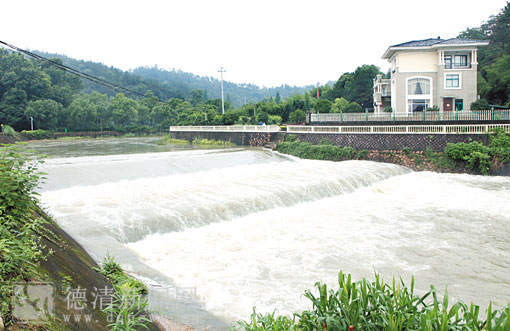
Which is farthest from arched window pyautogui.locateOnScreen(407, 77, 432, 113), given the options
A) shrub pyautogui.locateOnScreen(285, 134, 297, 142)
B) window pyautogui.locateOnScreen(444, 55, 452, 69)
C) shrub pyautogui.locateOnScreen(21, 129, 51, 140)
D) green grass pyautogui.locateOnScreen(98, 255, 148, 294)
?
shrub pyautogui.locateOnScreen(21, 129, 51, 140)

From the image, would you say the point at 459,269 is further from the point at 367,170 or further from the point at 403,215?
the point at 367,170

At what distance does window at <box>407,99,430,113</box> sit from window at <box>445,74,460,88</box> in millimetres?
1804

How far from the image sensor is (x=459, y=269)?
23.1 feet

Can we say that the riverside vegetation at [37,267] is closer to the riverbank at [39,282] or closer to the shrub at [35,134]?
the riverbank at [39,282]

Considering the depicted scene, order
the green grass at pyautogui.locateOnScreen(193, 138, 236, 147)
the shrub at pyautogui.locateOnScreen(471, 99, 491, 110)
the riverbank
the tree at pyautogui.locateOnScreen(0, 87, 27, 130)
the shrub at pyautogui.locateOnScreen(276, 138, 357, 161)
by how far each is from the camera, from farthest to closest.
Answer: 1. the tree at pyautogui.locateOnScreen(0, 87, 27, 130)
2. the green grass at pyautogui.locateOnScreen(193, 138, 236, 147)
3. the shrub at pyautogui.locateOnScreen(471, 99, 491, 110)
4. the shrub at pyautogui.locateOnScreen(276, 138, 357, 161)
5. the riverbank

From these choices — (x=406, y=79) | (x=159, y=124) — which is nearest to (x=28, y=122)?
(x=159, y=124)

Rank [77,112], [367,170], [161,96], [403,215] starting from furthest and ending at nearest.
→ [161,96], [77,112], [367,170], [403,215]

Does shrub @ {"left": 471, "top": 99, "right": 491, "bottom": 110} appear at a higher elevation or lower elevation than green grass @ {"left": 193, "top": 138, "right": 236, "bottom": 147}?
higher

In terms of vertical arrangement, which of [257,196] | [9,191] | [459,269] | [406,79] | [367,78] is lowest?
[459,269]

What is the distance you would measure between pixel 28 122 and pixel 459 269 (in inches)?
2357

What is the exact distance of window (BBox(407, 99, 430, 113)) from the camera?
29845 millimetres

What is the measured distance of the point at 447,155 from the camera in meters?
19.8

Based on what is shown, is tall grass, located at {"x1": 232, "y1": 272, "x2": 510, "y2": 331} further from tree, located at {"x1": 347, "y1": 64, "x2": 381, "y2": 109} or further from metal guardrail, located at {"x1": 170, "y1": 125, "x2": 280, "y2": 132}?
tree, located at {"x1": 347, "y1": 64, "x2": 381, "y2": 109}

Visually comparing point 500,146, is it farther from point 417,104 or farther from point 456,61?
point 456,61
